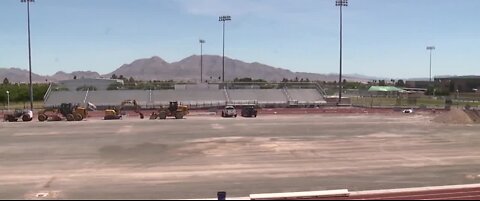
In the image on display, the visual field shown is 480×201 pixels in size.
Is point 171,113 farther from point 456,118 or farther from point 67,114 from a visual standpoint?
point 456,118

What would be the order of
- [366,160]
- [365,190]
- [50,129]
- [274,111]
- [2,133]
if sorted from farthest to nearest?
[274,111] → [50,129] → [2,133] → [366,160] → [365,190]

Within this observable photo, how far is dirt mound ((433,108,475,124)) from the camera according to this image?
170 ft

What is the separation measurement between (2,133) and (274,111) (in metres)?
36.6

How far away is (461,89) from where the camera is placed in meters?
150

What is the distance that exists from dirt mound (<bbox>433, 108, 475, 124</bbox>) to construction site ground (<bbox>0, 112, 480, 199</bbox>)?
6.60 m

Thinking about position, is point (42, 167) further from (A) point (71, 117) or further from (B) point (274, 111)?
(B) point (274, 111)

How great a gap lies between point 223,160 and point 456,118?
32595 millimetres

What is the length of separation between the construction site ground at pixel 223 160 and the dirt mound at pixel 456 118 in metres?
6.60

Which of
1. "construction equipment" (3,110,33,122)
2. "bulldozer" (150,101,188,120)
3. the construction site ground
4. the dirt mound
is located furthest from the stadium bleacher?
the construction site ground

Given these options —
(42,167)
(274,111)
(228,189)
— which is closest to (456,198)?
(228,189)

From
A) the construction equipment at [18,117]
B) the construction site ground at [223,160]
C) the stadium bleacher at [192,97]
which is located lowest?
the construction site ground at [223,160]

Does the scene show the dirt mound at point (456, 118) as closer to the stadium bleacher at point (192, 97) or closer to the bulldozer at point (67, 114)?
the stadium bleacher at point (192, 97)

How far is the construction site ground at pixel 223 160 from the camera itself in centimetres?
2123

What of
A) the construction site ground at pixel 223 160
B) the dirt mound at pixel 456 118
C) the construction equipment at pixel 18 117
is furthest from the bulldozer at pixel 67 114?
the dirt mound at pixel 456 118
